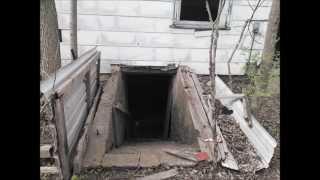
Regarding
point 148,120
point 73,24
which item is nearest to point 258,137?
point 73,24

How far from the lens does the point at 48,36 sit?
12.8 feet

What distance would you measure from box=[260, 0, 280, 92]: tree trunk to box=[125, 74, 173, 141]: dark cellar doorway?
2.20 m

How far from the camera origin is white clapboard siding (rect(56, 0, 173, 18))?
14.7 feet

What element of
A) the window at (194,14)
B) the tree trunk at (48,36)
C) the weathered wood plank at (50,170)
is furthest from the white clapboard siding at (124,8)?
the weathered wood plank at (50,170)

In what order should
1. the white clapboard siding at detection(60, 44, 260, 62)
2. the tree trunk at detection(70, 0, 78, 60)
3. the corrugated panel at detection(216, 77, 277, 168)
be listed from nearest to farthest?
1. the corrugated panel at detection(216, 77, 277, 168)
2. the tree trunk at detection(70, 0, 78, 60)
3. the white clapboard siding at detection(60, 44, 260, 62)

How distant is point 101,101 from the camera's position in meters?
3.69

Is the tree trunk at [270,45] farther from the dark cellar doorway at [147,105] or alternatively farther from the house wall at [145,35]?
the dark cellar doorway at [147,105]

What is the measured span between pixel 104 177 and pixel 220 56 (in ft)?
11.4

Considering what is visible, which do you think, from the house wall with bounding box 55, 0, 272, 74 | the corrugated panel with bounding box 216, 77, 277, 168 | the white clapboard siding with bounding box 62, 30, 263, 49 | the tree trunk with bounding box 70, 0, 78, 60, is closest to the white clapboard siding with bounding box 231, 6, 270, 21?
the house wall with bounding box 55, 0, 272, 74

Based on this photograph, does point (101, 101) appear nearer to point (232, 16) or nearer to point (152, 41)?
point (152, 41)

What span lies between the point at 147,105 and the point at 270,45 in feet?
12.5

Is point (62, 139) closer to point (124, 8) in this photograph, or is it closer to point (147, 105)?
point (124, 8)

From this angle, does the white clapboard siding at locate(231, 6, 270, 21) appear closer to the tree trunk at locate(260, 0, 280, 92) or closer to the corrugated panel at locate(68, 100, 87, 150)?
the tree trunk at locate(260, 0, 280, 92)
